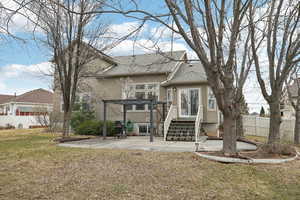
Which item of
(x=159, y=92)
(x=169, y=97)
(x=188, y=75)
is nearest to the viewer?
(x=188, y=75)

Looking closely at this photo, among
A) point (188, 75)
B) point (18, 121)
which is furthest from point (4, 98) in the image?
point (188, 75)

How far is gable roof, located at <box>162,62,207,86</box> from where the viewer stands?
14.7 metres

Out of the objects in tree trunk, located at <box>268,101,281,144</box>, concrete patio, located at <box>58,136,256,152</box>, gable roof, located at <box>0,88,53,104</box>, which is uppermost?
gable roof, located at <box>0,88,53,104</box>

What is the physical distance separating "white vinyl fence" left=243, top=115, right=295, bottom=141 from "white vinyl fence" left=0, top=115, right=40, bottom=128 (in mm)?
23061

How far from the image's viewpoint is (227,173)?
600 cm

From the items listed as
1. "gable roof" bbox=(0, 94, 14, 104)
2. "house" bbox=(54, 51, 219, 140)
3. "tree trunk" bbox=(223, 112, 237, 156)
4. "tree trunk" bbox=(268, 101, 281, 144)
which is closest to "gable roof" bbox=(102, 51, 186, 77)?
"house" bbox=(54, 51, 219, 140)

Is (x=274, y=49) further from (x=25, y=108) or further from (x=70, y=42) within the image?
(x=25, y=108)

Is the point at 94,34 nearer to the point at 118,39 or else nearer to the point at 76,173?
the point at 118,39

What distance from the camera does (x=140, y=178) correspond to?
545cm

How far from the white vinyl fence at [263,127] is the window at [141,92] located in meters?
9.27

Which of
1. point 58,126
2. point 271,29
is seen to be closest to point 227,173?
point 271,29

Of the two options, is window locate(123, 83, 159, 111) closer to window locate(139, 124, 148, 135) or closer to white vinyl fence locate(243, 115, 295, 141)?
window locate(139, 124, 148, 135)

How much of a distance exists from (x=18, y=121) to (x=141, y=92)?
1726 centimetres

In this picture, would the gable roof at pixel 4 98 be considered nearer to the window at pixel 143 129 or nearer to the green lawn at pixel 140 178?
the window at pixel 143 129
